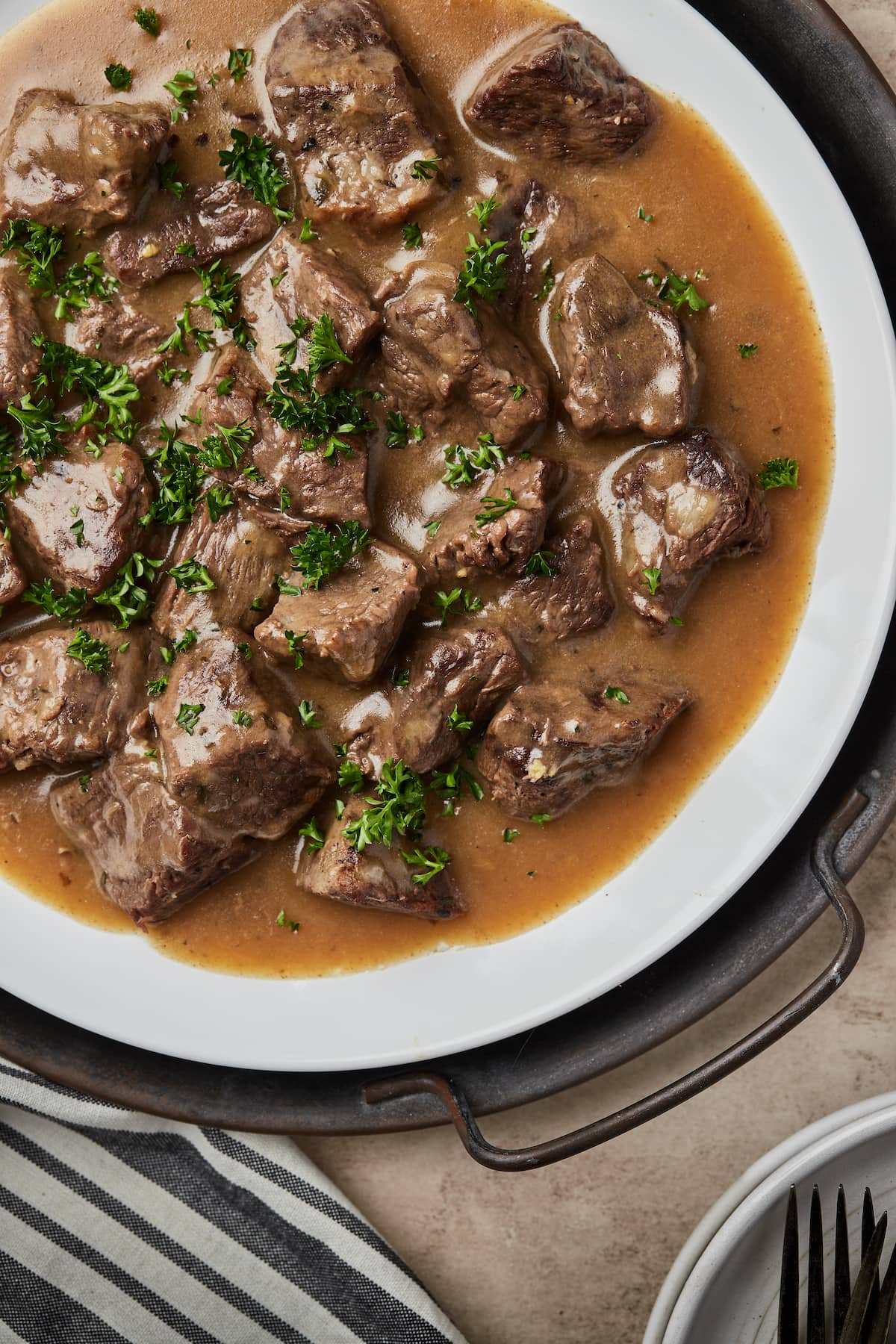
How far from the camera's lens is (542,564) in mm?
4004

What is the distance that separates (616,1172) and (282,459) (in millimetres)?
3420

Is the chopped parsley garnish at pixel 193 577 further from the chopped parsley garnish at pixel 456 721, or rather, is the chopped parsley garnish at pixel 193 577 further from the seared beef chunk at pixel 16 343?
the chopped parsley garnish at pixel 456 721

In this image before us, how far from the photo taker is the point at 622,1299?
15.0 feet

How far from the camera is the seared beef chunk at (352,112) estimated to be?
3.93 metres

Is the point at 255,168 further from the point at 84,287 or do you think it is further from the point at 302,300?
the point at 84,287

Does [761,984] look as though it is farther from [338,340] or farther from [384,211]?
[384,211]

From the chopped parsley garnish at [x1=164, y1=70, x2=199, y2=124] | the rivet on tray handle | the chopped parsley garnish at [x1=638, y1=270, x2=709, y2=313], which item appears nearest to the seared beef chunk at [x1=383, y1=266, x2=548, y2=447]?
the chopped parsley garnish at [x1=638, y1=270, x2=709, y2=313]

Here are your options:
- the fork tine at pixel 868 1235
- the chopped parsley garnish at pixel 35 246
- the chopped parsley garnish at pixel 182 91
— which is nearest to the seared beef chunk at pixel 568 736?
the fork tine at pixel 868 1235

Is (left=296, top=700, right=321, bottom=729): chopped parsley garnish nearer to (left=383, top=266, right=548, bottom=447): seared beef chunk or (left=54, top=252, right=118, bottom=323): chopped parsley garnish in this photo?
(left=383, top=266, right=548, bottom=447): seared beef chunk

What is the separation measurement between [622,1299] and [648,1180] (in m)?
0.56

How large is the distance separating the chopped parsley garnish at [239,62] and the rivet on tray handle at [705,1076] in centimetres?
393

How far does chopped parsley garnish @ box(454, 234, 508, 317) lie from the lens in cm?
389

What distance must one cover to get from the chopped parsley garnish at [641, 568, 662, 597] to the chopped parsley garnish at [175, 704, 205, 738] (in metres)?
1.81

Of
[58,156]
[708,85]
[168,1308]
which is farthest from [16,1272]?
[708,85]
